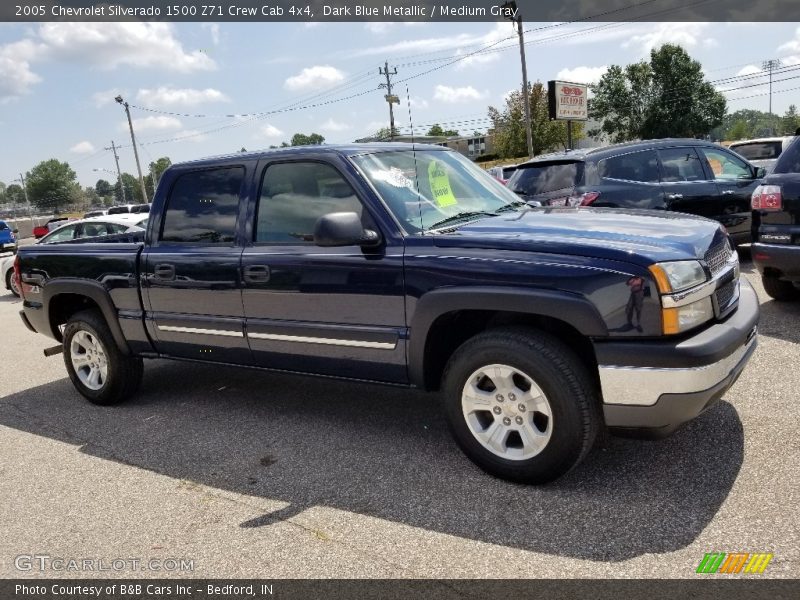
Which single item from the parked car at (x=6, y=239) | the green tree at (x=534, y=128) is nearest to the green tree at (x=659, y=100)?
the green tree at (x=534, y=128)

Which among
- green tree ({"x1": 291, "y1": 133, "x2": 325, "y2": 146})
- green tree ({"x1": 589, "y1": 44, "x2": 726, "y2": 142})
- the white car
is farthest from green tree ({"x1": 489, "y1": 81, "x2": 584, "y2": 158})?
the white car

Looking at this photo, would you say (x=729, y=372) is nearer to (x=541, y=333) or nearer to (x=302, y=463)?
(x=541, y=333)

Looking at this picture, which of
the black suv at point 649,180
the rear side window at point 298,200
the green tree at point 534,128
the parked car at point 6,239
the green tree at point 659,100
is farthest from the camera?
the green tree at point 659,100

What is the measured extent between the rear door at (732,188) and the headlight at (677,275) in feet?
19.3

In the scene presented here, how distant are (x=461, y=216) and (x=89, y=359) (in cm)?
337

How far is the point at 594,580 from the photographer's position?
99.7 inches

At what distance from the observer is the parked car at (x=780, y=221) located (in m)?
5.58

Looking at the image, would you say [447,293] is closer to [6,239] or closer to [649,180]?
[649,180]

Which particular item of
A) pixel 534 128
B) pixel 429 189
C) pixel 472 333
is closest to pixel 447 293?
pixel 472 333

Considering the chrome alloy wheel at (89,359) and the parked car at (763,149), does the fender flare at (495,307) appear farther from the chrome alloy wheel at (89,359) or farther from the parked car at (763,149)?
the parked car at (763,149)

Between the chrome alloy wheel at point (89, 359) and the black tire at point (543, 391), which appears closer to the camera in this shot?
the black tire at point (543, 391)

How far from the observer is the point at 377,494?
134 inches

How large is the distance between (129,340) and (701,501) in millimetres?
3987

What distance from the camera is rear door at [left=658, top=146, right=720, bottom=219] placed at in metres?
8.09
